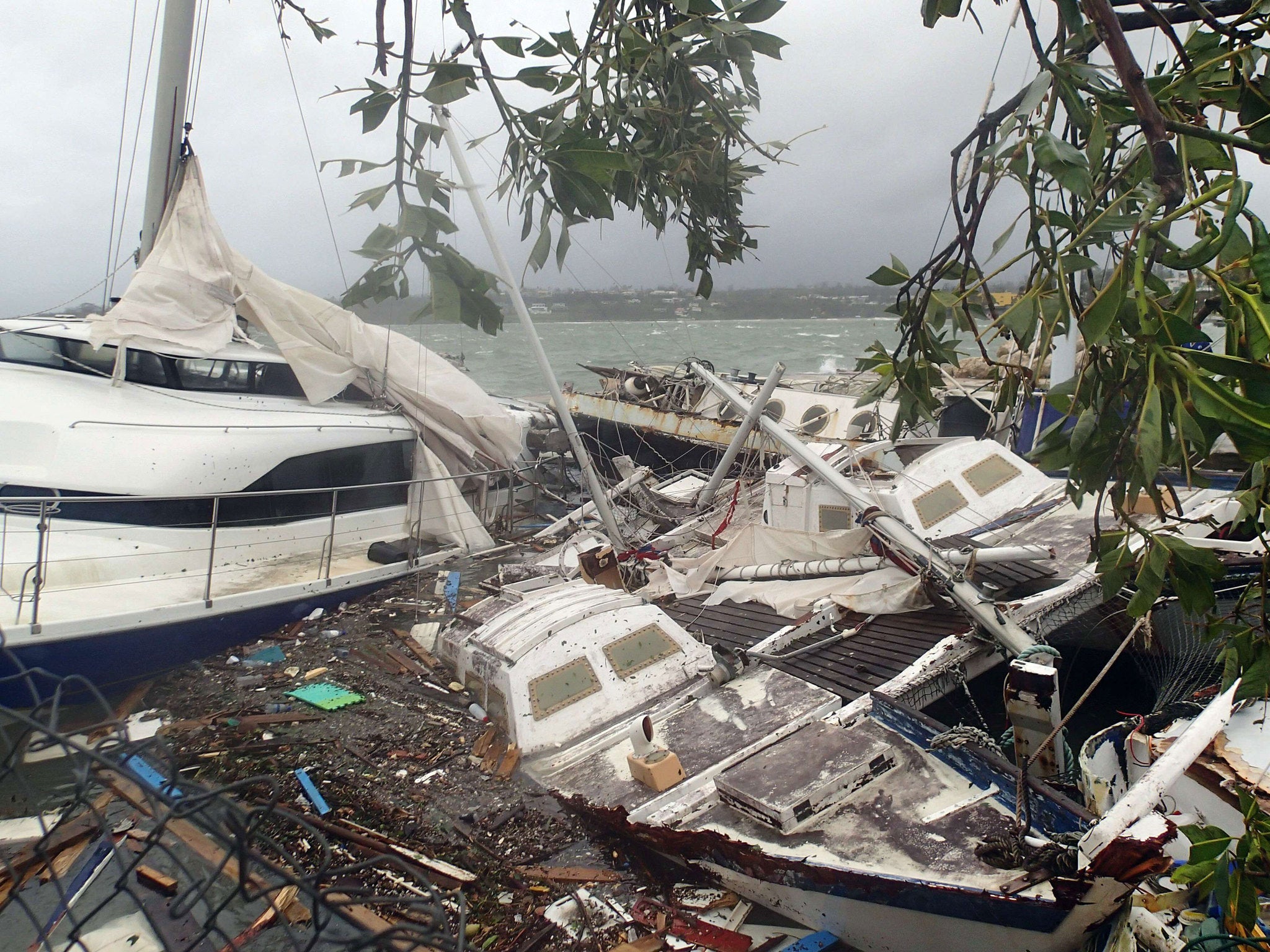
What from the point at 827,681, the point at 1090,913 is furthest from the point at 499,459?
the point at 1090,913

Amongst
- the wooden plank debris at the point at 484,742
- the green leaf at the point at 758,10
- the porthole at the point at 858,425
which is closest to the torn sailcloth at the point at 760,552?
the wooden plank debris at the point at 484,742

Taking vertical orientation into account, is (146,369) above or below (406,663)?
above

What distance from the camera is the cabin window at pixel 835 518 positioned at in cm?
1055

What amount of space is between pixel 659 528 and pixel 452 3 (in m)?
11.4

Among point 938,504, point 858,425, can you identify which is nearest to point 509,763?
point 938,504

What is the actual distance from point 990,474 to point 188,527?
9.77 meters

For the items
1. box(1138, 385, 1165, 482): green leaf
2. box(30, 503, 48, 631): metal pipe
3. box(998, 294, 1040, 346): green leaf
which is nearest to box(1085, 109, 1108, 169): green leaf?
box(998, 294, 1040, 346): green leaf

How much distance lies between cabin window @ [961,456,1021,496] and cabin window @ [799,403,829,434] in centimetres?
694

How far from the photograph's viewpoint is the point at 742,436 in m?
11.9

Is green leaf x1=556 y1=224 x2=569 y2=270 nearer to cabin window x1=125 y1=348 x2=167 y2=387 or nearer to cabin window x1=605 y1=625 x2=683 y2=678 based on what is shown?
cabin window x1=605 y1=625 x2=683 y2=678

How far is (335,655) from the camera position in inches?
341

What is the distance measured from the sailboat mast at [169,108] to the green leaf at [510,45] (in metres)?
9.65

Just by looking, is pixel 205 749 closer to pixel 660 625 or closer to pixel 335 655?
pixel 335 655

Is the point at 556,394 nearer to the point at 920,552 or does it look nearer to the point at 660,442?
the point at 920,552
